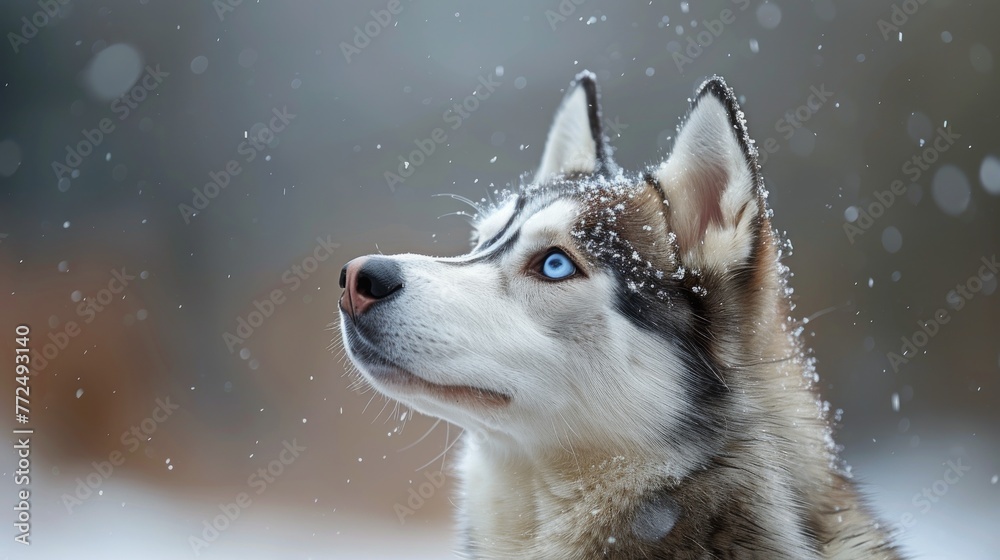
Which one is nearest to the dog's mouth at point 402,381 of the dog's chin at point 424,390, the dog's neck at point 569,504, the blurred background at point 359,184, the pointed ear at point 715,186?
the dog's chin at point 424,390

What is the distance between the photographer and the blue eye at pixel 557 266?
6.68 feet

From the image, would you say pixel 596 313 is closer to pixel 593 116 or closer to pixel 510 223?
pixel 510 223

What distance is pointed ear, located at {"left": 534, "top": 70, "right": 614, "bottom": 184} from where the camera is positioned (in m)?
2.77

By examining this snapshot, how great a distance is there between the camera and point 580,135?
9.23 feet

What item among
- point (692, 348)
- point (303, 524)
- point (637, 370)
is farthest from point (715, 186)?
point (303, 524)

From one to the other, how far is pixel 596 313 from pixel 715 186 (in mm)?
533

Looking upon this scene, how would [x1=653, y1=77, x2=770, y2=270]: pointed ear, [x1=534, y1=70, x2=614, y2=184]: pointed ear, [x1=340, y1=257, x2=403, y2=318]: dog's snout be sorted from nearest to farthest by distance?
[x1=340, y1=257, x2=403, y2=318]: dog's snout
[x1=653, y1=77, x2=770, y2=270]: pointed ear
[x1=534, y1=70, x2=614, y2=184]: pointed ear

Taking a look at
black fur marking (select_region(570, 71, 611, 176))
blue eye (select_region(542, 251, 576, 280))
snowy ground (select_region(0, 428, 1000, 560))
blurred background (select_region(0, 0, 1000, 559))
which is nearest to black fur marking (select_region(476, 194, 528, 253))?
blue eye (select_region(542, 251, 576, 280))

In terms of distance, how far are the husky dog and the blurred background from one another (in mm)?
4178

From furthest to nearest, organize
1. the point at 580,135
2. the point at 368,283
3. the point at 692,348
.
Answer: the point at 580,135
the point at 692,348
the point at 368,283

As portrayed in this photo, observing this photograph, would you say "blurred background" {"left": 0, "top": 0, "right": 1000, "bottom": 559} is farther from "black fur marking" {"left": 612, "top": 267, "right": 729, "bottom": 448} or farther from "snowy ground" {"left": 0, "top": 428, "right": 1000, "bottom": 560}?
"black fur marking" {"left": 612, "top": 267, "right": 729, "bottom": 448}

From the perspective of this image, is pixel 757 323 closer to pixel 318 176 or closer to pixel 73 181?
pixel 318 176

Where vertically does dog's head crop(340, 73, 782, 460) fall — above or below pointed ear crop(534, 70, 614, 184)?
below

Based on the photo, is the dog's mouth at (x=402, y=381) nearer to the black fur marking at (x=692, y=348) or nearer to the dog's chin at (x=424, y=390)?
the dog's chin at (x=424, y=390)
